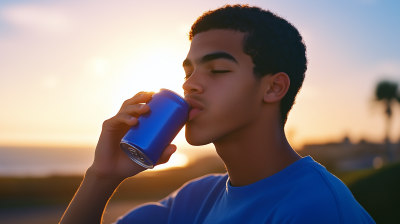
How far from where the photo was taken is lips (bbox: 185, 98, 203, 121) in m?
1.56

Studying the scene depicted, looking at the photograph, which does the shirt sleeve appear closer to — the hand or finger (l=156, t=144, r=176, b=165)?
the hand

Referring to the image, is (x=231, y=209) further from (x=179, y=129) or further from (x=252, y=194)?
(x=179, y=129)

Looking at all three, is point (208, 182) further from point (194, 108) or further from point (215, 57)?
point (215, 57)

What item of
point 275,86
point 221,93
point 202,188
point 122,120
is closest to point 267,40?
point 275,86

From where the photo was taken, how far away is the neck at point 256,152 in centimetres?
164

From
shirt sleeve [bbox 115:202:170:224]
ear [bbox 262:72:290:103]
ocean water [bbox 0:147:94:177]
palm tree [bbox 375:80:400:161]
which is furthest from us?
palm tree [bbox 375:80:400:161]

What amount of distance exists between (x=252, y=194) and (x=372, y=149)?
191 ft

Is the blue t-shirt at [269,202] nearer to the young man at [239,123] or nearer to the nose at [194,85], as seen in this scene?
the young man at [239,123]

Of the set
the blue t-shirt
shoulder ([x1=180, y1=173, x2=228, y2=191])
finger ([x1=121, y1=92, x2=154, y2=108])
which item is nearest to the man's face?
finger ([x1=121, y1=92, x2=154, y2=108])

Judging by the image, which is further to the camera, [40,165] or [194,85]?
[40,165]

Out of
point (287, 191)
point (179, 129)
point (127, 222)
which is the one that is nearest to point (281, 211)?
point (287, 191)

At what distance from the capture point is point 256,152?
1655mm

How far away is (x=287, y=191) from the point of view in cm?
139

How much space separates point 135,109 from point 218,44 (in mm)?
575
